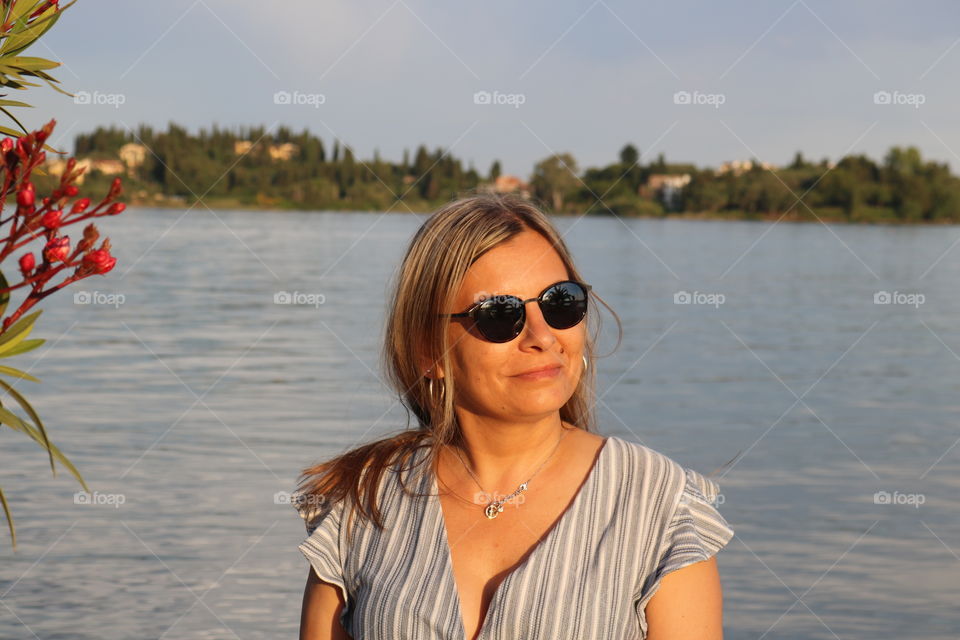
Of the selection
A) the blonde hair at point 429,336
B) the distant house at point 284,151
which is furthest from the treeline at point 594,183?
the blonde hair at point 429,336

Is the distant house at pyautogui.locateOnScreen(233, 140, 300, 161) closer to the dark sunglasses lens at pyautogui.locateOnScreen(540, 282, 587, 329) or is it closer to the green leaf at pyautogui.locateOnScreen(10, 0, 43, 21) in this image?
the dark sunglasses lens at pyautogui.locateOnScreen(540, 282, 587, 329)

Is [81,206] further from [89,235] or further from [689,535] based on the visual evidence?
[689,535]

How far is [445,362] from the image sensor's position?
2.73m

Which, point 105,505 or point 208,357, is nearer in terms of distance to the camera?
point 105,505

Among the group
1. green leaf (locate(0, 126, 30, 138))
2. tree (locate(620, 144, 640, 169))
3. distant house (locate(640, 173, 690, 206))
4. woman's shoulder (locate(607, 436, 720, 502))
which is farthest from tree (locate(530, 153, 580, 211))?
green leaf (locate(0, 126, 30, 138))

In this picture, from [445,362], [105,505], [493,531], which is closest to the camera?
[493,531]

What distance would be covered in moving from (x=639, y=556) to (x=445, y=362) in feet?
2.00

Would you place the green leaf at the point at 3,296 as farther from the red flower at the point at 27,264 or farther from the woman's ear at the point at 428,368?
the woman's ear at the point at 428,368

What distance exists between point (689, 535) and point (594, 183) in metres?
62.3

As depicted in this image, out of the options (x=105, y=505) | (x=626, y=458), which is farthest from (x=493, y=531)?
(x=105, y=505)

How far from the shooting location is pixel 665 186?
250 feet

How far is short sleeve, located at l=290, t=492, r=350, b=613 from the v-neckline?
205 millimetres

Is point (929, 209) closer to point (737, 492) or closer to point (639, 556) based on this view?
point (737, 492)

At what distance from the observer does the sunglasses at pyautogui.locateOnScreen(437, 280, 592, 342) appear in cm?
258
